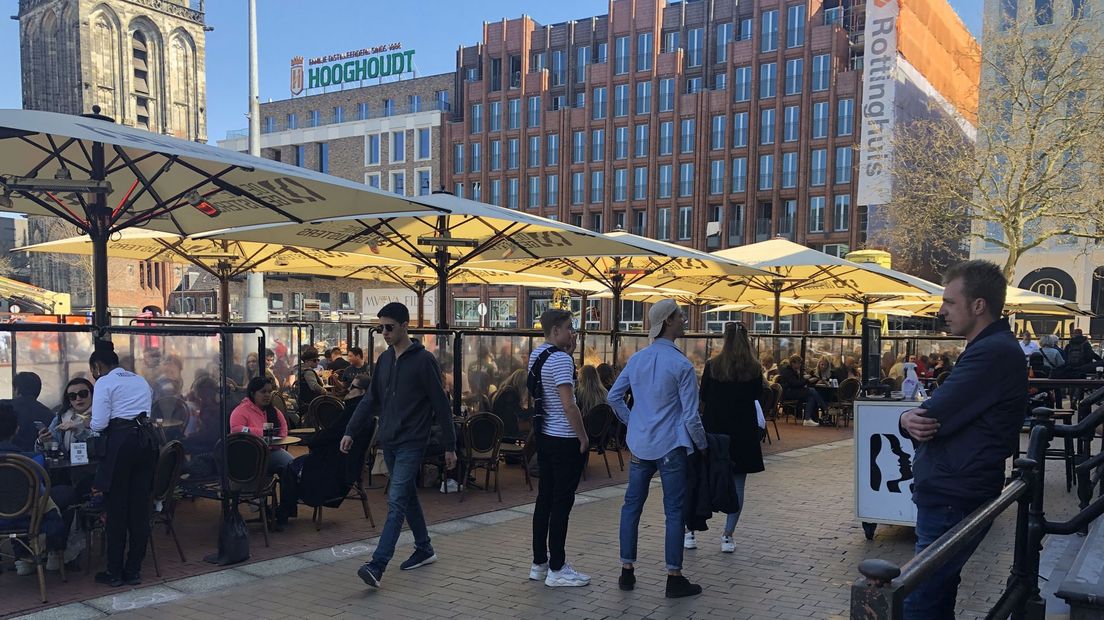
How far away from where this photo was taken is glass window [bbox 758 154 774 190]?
50.7 meters

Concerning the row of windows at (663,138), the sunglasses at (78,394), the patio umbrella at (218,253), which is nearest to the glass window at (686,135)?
the row of windows at (663,138)

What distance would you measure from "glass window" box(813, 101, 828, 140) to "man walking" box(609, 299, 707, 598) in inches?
1871

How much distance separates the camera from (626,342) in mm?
14711

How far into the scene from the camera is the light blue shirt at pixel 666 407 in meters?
4.84

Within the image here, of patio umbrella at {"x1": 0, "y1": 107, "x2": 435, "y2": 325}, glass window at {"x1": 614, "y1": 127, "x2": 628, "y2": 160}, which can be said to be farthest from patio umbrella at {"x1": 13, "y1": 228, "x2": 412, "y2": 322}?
glass window at {"x1": 614, "y1": 127, "x2": 628, "y2": 160}

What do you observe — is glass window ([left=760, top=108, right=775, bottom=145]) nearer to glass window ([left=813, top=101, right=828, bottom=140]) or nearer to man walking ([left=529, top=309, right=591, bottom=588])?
glass window ([left=813, top=101, right=828, bottom=140])

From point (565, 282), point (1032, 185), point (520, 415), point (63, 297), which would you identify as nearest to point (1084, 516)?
point (520, 415)

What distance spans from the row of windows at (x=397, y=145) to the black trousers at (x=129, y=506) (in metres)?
60.1

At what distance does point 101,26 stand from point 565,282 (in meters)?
72.7

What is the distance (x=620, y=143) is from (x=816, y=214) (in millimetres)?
14280

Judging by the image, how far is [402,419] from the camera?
5.19 meters

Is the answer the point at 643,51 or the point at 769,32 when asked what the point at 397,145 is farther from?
the point at 769,32

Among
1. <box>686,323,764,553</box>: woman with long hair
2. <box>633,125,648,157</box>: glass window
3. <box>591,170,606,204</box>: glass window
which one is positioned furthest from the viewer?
<box>591,170,606,204</box>: glass window

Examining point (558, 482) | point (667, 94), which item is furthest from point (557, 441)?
point (667, 94)
